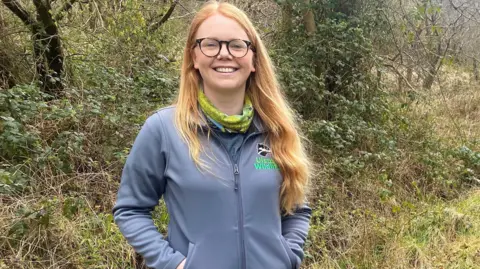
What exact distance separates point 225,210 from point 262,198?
0.15 m

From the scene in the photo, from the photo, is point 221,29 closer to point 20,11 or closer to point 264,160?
point 264,160

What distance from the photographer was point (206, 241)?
160 centimetres

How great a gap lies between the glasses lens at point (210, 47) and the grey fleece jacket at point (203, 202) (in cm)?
27

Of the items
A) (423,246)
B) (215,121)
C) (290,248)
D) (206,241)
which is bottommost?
(423,246)

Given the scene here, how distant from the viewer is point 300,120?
617cm

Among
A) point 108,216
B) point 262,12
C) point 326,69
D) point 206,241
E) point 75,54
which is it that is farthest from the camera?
point 262,12

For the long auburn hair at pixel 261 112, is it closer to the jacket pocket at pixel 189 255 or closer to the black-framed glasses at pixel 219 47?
the black-framed glasses at pixel 219 47

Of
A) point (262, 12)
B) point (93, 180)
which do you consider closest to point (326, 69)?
point (262, 12)

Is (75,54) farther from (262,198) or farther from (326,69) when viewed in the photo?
(262,198)

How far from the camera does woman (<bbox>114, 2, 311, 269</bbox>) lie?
1601 millimetres

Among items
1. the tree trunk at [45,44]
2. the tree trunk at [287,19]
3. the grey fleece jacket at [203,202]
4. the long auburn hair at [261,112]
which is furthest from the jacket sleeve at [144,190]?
the tree trunk at [287,19]

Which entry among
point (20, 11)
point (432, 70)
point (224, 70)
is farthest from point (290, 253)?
point (432, 70)

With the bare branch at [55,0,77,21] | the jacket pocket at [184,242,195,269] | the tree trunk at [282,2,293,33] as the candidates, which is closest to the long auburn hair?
the jacket pocket at [184,242,195,269]

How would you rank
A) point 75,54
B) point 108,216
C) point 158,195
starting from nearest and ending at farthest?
point 158,195 < point 108,216 < point 75,54
